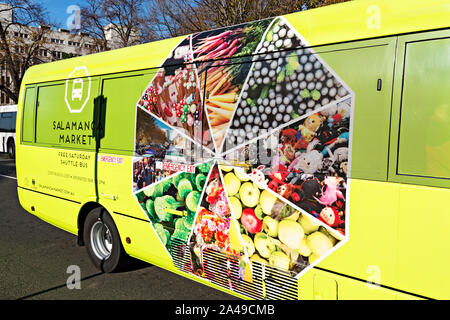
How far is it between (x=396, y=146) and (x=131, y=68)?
317 cm

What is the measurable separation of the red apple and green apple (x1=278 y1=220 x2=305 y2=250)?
0.72 feet

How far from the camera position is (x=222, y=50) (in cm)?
366

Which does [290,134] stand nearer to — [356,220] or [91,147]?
[356,220]

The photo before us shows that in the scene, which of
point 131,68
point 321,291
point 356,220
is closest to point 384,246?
point 356,220

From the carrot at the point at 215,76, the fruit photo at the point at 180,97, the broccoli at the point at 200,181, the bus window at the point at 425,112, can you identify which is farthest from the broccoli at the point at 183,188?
the bus window at the point at 425,112

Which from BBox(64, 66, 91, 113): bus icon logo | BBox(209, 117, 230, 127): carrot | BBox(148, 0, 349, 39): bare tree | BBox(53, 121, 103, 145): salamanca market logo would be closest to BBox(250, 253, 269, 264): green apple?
BBox(209, 117, 230, 127): carrot

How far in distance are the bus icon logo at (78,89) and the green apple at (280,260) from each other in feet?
11.2

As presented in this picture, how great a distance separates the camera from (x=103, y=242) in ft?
17.6

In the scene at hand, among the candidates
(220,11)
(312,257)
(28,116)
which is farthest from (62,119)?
(220,11)

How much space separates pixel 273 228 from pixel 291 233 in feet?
0.54

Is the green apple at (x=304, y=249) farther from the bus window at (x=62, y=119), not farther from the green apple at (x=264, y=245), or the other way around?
the bus window at (x=62, y=119)

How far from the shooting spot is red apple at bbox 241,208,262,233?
3.30 meters

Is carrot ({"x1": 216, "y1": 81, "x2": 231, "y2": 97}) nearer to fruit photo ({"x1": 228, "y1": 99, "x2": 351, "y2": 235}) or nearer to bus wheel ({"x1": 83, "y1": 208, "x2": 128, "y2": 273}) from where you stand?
fruit photo ({"x1": 228, "y1": 99, "x2": 351, "y2": 235})

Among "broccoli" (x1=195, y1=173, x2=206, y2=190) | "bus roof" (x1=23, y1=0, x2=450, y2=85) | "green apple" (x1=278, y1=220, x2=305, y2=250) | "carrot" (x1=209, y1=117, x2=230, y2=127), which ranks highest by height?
"bus roof" (x1=23, y1=0, x2=450, y2=85)
